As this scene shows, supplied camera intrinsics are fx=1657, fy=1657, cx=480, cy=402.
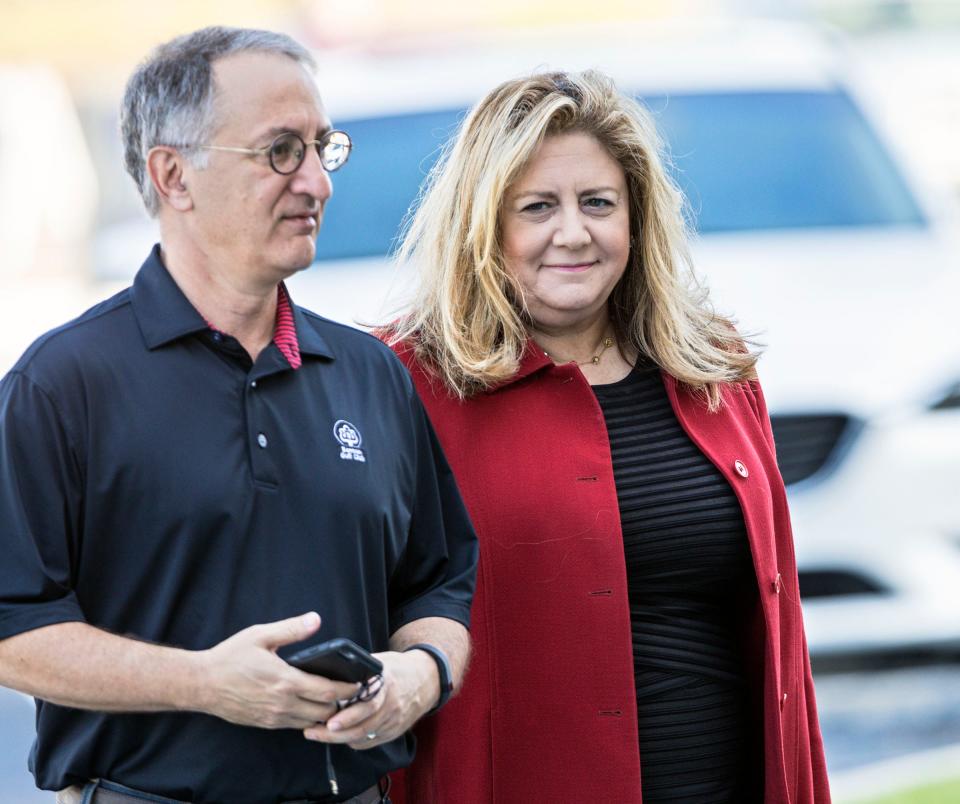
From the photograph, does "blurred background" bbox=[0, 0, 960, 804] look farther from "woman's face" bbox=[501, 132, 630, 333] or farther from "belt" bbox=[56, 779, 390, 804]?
"belt" bbox=[56, 779, 390, 804]

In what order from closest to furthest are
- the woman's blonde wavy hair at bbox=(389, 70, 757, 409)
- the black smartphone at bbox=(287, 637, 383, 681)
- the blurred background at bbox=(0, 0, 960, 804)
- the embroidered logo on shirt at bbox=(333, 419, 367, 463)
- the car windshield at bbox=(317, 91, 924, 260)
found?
the black smartphone at bbox=(287, 637, 383, 681) < the embroidered logo on shirt at bbox=(333, 419, 367, 463) < the woman's blonde wavy hair at bbox=(389, 70, 757, 409) < the blurred background at bbox=(0, 0, 960, 804) < the car windshield at bbox=(317, 91, 924, 260)

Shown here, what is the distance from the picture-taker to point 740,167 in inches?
265

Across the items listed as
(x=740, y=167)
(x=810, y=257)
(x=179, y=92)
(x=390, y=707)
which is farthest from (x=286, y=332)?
(x=740, y=167)

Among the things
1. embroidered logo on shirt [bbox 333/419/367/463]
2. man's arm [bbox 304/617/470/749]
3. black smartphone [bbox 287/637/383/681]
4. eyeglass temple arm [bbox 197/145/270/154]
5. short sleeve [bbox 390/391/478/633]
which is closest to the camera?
black smartphone [bbox 287/637/383/681]

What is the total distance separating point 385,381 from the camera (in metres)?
3.01

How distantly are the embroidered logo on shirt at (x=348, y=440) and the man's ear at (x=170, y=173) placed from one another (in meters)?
0.44

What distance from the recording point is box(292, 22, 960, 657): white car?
5.82 m

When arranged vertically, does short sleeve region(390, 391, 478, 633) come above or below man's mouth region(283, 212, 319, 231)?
below

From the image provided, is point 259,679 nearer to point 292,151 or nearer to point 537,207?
point 292,151

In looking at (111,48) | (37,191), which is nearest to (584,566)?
(37,191)

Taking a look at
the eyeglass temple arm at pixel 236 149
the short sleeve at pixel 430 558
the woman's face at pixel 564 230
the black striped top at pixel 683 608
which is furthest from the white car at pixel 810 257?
the eyeglass temple arm at pixel 236 149

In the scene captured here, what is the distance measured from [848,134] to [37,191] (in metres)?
13.2

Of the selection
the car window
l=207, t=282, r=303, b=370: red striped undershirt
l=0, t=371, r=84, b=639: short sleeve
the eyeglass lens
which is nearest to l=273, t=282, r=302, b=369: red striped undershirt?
l=207, t=282, r=303, b=370: red striped undershirt

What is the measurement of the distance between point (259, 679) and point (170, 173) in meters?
0.84
